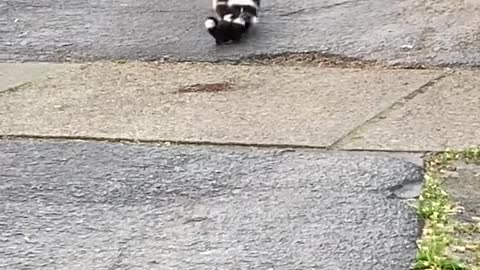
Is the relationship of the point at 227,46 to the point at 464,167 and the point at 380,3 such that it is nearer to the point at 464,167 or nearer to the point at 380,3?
the point at 380,3

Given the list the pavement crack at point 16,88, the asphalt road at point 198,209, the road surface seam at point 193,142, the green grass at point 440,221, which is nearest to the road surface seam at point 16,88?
the pavement crack at point 16,88

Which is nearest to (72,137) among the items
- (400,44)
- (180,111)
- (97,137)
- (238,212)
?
(97,137)

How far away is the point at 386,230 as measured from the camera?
12.0 ft

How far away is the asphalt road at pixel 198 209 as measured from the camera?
11.6ft

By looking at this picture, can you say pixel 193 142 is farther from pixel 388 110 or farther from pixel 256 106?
pixel 388 110

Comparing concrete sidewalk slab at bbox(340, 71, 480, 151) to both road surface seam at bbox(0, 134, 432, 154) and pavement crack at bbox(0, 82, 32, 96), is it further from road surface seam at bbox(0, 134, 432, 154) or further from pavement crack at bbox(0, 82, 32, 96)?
pavement crack at bbox(0, 82, 32, 96)

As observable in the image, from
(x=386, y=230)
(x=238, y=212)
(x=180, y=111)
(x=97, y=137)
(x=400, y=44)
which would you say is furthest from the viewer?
(x=400, y=44)

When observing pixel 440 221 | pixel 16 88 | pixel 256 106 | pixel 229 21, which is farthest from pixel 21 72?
pixel 440 221

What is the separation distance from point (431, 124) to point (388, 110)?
0.98 ft

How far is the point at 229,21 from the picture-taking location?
6.42 metres

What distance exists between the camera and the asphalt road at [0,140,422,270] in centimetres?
354

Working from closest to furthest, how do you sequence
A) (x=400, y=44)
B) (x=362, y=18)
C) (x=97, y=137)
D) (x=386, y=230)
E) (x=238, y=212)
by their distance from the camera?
1. (x=386, y=230)
2. (x=238, y=212)
3. (x=97, y=137)
4. (x=400, y=44)
5. (x=362, y=18)

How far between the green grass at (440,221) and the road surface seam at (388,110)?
1.45ft

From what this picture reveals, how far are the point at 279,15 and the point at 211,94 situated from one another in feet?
5.78
